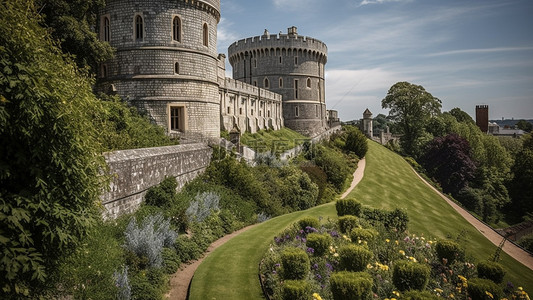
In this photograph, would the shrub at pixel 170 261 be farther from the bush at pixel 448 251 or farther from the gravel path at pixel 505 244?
the gravel path at pixel 505 244

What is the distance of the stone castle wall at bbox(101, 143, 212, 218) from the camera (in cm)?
1050

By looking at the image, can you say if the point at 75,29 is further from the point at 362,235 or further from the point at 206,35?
the point at 362,235

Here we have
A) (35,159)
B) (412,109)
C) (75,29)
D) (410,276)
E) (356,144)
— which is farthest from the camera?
(412,109)

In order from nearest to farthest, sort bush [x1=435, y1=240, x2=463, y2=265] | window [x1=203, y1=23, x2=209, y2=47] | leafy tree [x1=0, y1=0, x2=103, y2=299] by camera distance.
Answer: leafy tree [x1=0, y1=0, x2=103, y2=299]
bush [x1=435, y1=240, x2=463, y2=265]
window [x1=203, y1=23, x2=209, y2=47]

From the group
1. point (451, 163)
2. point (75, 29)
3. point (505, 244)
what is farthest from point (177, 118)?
point (451, 163)

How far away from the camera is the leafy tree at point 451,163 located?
45.4 meters

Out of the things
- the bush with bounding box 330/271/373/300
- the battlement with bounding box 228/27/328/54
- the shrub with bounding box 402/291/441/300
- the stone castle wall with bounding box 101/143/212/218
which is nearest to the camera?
the shrub with bounding box 402/291/441/300

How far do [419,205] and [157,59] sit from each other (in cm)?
2214

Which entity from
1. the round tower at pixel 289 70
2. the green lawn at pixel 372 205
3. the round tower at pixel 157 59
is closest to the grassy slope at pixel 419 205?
the green lawn at pixel 372 205

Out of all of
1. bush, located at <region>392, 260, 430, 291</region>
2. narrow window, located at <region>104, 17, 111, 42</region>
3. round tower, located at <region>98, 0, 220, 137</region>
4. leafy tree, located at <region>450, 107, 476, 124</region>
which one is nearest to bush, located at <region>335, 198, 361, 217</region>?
bush, located at <region>392, 260, 430, 291</region>

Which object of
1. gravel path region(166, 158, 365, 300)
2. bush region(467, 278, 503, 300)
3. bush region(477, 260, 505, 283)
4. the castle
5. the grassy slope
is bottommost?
the grassy slope

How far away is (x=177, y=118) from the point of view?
70.9 ft

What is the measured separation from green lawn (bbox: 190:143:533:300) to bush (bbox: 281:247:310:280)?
36.8 inches

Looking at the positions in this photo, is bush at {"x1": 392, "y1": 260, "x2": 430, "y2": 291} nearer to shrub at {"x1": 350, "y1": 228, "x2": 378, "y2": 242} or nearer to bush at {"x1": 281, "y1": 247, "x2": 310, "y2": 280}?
bush at {"x1": 281, "y1": 247, "x2": 310, "y2": 280}
